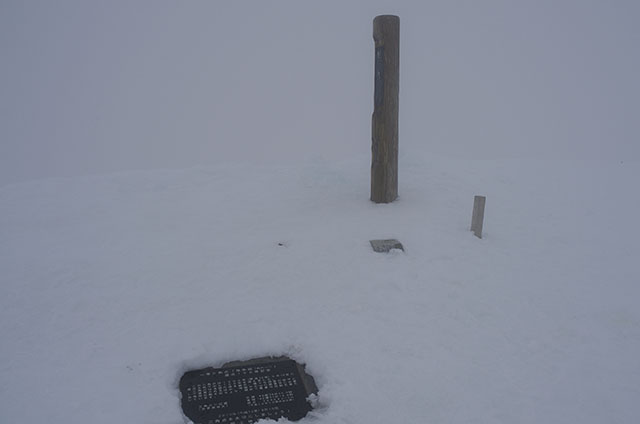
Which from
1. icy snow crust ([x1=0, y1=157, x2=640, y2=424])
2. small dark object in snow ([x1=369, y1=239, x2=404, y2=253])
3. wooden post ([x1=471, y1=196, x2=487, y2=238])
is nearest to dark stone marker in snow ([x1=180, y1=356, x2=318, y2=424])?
icy snow crust ([x1=0, y1=157, x2=640, y2=424])

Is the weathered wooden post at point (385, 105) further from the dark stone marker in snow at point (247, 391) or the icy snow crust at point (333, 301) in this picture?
the dark stone marker in snow at point (247, 391)

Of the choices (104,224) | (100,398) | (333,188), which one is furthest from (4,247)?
(333,188)

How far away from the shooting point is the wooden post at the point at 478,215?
5.69m

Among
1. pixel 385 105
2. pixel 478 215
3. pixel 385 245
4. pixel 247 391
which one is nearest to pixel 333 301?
pixel 385 245

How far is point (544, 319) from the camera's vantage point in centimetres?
453

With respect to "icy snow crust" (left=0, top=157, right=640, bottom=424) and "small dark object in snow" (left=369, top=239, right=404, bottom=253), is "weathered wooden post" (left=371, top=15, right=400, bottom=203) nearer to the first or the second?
"icy snow crust" (left=0, top=157, right=640, bottom=424)

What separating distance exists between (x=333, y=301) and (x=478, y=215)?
227 centimetres

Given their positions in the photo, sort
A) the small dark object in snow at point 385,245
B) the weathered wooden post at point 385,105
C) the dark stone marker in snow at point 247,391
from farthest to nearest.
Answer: the weathered wooden post at point 385,105 < the small dark object in snow at point 385,245 < the dark stone marker in snow at point 247,391

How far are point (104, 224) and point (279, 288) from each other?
119 inches

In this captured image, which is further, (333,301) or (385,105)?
(385,105)

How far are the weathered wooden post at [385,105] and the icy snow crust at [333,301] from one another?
1.26 ft

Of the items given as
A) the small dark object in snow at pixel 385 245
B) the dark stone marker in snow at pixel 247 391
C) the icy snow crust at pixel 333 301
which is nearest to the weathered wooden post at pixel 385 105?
the icy snow crust at pixel 333 301

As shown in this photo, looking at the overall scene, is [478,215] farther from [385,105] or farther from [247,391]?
[247,391]

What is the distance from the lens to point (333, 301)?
15.1ft
